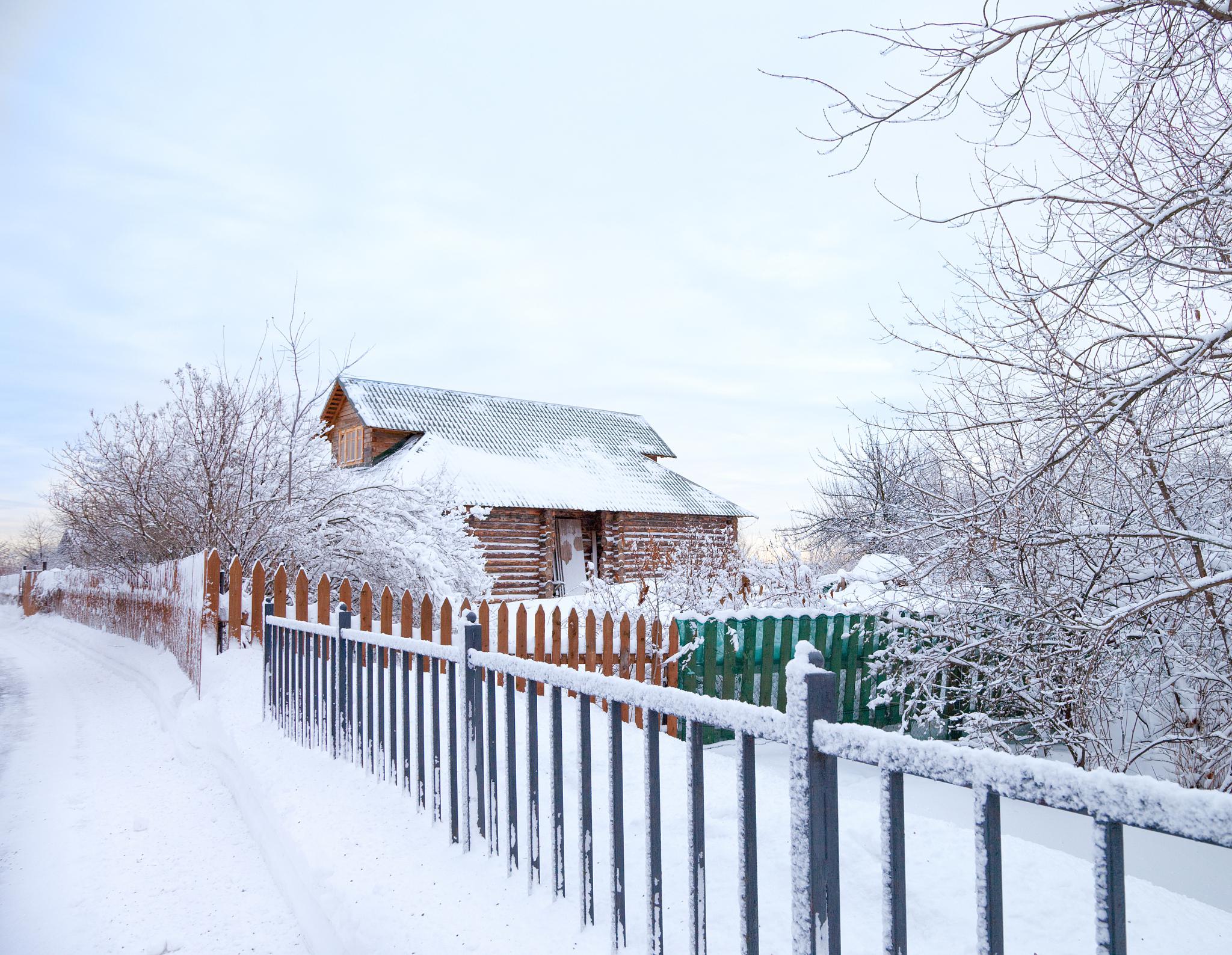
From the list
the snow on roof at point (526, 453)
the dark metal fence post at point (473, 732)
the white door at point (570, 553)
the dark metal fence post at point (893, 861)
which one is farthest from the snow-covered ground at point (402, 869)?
the white door at point (570, 553)

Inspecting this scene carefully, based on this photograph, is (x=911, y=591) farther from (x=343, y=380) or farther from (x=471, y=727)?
(x=343, y=380)

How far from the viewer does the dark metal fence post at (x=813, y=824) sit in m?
A: 1.72

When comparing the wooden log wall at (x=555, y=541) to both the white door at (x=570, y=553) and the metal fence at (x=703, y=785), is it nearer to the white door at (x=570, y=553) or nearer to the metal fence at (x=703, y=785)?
the white door at (x=570, y=553)

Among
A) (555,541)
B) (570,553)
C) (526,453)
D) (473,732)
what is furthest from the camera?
(526,453)

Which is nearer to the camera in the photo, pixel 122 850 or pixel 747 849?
pixel 747 849

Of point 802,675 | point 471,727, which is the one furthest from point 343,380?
point 802,675

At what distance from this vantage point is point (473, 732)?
140 inches

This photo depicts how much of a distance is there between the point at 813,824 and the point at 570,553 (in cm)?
2208

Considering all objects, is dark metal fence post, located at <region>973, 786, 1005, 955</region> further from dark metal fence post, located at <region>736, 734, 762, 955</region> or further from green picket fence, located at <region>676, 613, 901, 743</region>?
green picket fence, located at <region>676, 613, 901, 743</region>

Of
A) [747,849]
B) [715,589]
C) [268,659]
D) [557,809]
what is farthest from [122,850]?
[715,589]

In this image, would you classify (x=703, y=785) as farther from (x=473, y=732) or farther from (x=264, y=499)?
(x=264, y=499)

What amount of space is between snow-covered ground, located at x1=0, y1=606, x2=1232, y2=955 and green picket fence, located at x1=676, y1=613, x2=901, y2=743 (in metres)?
0.86

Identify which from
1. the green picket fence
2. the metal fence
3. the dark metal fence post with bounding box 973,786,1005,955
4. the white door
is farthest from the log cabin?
the dark metal fence post with bounding box 973,786,1005,955

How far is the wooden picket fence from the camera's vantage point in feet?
19.2
